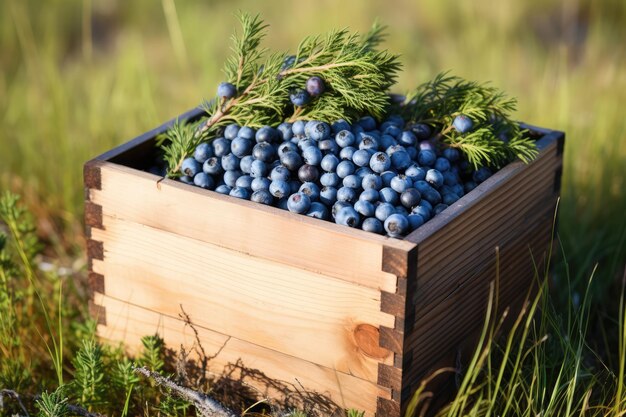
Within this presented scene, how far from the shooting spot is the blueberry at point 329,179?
1850 mm

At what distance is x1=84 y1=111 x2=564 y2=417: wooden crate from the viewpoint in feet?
5.60

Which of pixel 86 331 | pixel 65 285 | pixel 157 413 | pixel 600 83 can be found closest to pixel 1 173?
pixel 65 285

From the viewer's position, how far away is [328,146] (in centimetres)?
191

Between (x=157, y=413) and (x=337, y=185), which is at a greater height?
(x=337, y=185)

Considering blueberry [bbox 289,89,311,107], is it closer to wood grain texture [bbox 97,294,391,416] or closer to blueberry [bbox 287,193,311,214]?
blueberry [bbox 287,193,311,214]

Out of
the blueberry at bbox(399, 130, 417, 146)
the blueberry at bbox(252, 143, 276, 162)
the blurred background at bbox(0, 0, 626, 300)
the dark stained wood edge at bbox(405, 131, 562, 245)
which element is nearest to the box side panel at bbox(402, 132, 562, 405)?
the dark stained wood edge at bbox(405, 131, 562, 245)

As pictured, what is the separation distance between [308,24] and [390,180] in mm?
2945

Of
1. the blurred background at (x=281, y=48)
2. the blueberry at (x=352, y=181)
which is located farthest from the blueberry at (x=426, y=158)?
the blurred background at (x=281, y=48)

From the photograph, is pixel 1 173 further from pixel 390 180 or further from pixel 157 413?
pixel 390 180

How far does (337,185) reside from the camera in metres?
1.87

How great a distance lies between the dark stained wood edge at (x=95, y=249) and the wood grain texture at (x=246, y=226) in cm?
11

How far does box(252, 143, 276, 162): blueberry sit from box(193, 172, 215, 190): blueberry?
0.37 ft

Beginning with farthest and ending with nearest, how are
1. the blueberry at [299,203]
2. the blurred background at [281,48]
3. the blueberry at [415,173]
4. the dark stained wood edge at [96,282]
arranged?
1. the blurred background at [281,48]
2. the dark stained wood edge at [96,282]
3. the blueberry at [415,173]
4. the blueberry at [299,203]

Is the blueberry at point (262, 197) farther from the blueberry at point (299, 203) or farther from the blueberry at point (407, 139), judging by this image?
the blueberry at point (407, 139)
